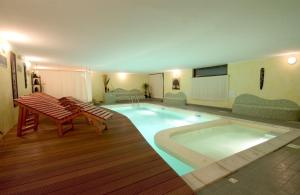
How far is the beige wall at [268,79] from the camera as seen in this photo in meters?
4.84

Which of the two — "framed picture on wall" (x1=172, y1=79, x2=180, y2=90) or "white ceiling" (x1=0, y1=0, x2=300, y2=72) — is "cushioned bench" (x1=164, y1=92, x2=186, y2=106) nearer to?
"framed picture on wall" (x1=172, y1=79, x2=180, y2=90)

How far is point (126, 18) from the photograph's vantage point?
2.22 meters

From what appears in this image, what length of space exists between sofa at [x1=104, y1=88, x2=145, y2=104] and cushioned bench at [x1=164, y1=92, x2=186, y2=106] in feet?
8.16

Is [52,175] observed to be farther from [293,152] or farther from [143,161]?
[293,152]

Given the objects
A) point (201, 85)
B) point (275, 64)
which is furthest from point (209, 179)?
point (201, 85)

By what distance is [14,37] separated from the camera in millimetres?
3062

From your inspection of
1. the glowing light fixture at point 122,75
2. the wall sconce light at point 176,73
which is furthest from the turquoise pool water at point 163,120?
the glowing light fixture at point 122,75

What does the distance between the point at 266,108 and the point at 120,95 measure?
8.26 metres

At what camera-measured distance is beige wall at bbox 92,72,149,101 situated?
33.3ft

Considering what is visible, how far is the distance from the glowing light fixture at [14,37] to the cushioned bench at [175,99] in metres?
6.87

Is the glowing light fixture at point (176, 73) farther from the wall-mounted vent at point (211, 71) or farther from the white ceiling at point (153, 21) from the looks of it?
the white ceiling at point (153, 21)

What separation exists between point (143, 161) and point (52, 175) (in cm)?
104

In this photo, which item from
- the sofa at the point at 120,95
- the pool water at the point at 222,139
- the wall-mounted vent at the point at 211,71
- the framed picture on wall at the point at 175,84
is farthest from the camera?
the sofa at the point at 120,95

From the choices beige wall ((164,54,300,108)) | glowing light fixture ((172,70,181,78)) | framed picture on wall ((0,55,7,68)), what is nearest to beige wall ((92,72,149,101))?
glowing light fixture ((172,70,181,78))
